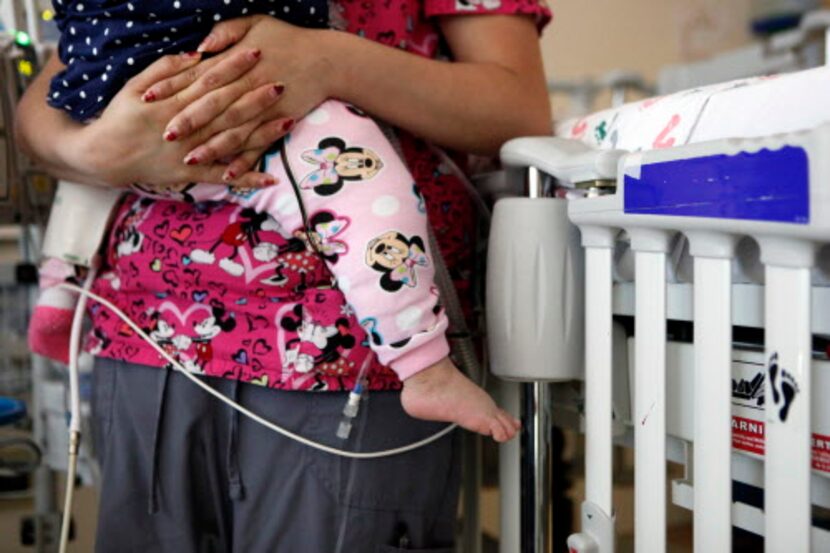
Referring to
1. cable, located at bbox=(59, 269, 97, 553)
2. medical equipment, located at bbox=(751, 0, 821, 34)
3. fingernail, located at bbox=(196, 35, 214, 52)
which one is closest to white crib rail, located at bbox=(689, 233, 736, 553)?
fingernail, located at bbox=(196, 35, 214, 52)

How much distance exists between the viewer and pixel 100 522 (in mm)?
1021

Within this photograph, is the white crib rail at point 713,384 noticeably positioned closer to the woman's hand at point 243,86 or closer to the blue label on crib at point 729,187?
the blue label on crib at point 729,187

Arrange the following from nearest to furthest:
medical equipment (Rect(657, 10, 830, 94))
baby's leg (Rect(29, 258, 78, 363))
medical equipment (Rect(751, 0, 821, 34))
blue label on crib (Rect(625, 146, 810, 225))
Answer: blue label on crib (Rect(625, 146, 810, 225))
baby's leg (Rect(29, 258, 78, 363))
medical equipment (Rect(657, 10, 830, 94))
medical equipment (Rect(751, 0, 821, 34))

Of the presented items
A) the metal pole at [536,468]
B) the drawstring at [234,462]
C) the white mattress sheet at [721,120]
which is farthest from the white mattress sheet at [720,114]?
the drawstring at [234,462]

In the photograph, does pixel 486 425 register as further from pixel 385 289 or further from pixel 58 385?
pixel 58 385

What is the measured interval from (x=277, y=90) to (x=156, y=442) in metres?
0.40

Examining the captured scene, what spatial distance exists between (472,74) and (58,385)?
3.26ft

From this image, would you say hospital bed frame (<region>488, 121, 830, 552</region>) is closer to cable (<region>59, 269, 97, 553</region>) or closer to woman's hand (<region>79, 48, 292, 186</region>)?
woman's hand (<region>79, 48, 292, 186</region>)

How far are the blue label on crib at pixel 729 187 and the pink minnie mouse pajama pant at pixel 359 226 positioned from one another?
22 cm

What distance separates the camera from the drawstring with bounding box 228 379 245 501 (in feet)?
3.13

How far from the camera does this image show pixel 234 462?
962 mm

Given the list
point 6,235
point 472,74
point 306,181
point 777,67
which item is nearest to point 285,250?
point 306,181

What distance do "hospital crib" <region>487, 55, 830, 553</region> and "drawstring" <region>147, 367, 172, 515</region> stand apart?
1.14 feet

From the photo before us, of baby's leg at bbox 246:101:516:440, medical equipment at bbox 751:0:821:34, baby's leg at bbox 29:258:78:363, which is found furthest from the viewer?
medical equipment at bbox 751:0:821:34
